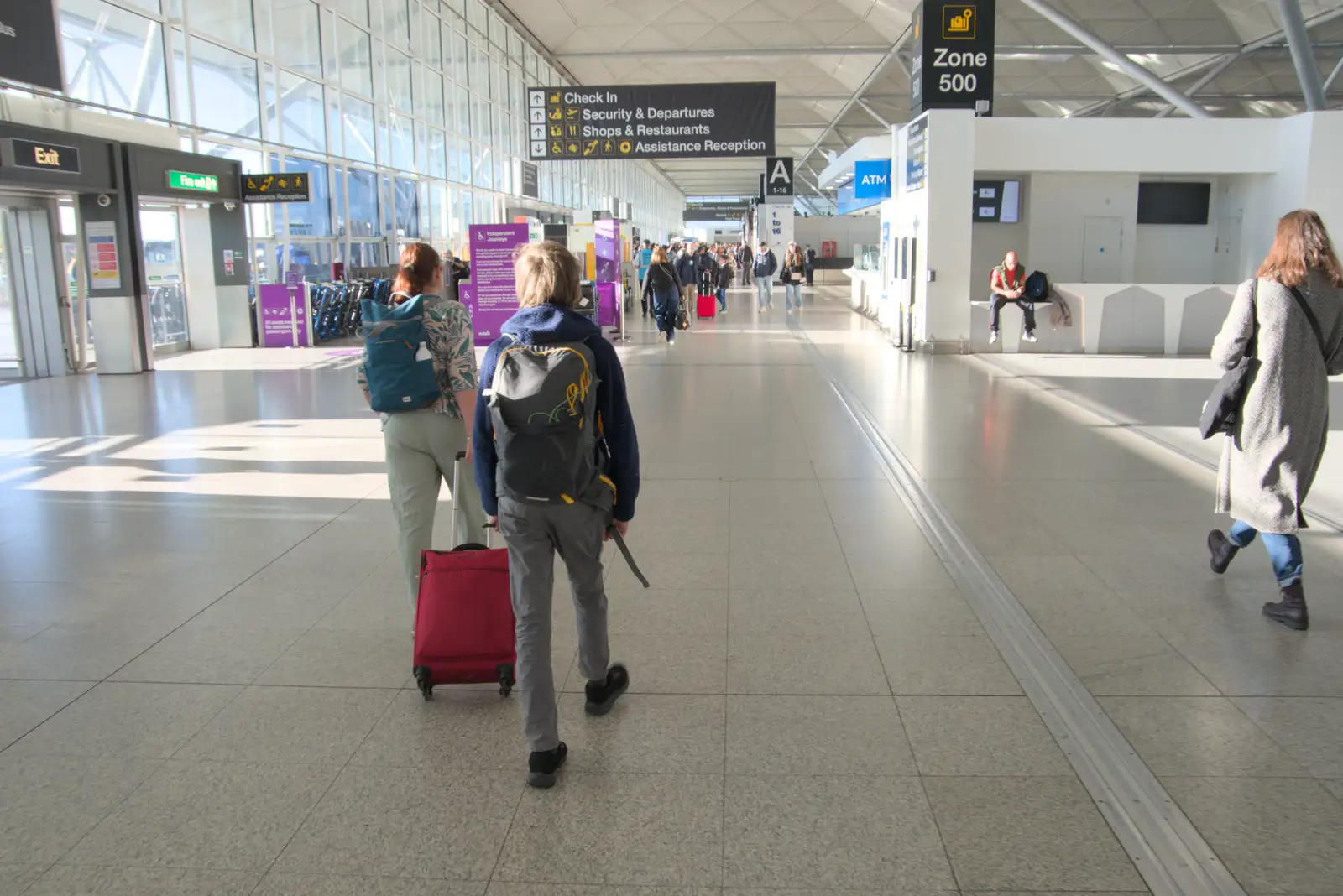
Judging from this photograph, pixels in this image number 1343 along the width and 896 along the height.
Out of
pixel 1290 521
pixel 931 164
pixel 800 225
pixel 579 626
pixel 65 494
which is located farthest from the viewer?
pixel 800 225

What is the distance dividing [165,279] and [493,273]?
20.7 ft

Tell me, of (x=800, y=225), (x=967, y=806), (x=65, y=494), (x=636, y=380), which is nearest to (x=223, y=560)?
(x=65, y=494)

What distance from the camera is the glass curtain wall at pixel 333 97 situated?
15.3 metres

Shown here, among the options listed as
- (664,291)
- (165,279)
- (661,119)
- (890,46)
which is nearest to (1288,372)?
(664,291)

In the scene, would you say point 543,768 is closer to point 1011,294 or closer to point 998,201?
point 1011,294

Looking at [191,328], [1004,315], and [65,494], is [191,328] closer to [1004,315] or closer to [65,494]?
[65,494]

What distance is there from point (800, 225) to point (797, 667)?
46.2 metres

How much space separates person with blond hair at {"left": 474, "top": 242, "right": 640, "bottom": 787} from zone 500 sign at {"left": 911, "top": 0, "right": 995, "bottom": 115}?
1331 cm

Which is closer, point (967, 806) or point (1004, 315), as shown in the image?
point (967, 806)

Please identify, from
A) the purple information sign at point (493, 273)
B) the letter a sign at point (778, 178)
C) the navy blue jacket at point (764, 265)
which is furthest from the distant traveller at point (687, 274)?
the letter a sign at point (778, 178)

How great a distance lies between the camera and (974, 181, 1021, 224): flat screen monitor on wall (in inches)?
689

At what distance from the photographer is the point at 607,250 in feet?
65.4

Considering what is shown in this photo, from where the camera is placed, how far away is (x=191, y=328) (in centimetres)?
1830

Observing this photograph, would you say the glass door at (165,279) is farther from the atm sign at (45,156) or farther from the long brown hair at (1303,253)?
the long brown hair at (1303,253)
